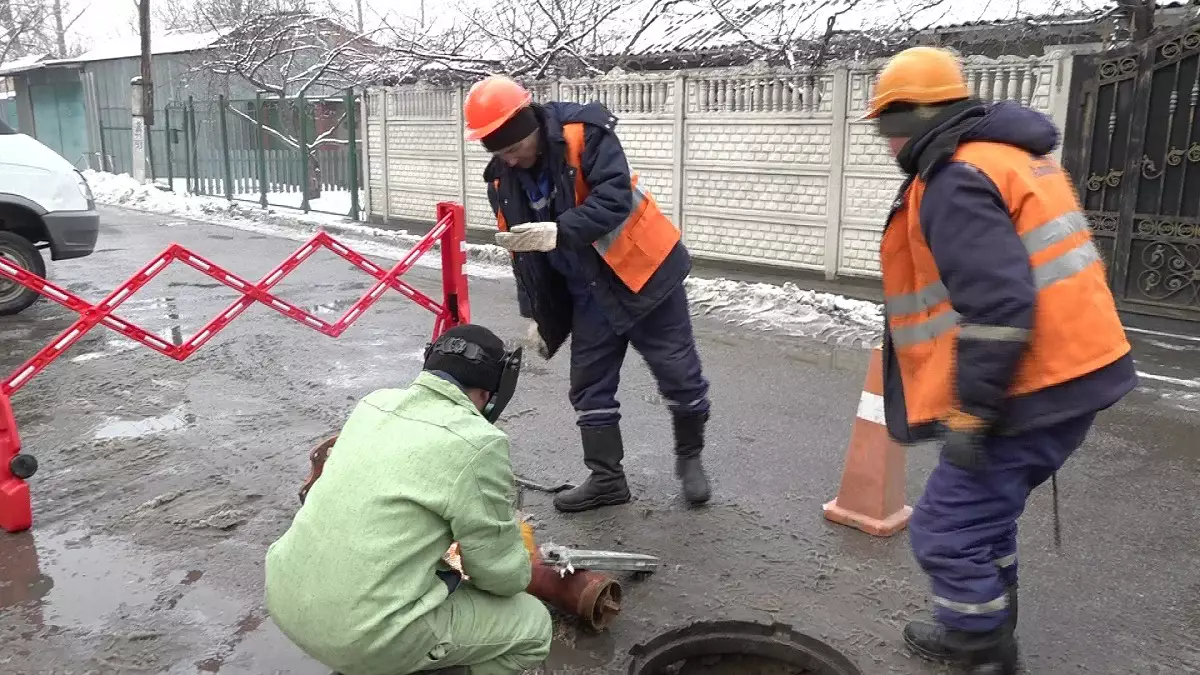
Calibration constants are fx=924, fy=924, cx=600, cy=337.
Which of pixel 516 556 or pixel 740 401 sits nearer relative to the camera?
pixel 516 556

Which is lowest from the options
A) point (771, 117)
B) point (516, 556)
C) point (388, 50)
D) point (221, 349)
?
point (221, 349)

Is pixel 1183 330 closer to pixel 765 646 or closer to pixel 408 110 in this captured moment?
pixel 765 646

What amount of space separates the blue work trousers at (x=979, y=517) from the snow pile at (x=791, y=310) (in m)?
4.60

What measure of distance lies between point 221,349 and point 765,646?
5321 mm

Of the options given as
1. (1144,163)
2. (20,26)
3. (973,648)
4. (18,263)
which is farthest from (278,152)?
(20,26)

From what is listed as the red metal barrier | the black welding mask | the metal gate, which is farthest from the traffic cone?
the metal gate

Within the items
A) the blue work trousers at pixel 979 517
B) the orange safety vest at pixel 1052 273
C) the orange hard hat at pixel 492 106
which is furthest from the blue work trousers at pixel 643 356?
the orange safety vest at pixel 1052 273

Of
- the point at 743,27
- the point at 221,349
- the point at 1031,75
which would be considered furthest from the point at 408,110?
the point at 1031,75

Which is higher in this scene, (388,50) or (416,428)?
(388,50)

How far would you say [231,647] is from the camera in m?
3.01

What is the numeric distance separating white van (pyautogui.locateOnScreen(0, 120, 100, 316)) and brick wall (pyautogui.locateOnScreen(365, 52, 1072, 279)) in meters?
5.64

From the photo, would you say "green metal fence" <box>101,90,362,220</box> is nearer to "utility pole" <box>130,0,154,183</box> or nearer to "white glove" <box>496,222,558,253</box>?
"utility pole" <box>130,0,154,183</box>

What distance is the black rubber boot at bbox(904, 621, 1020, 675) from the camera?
2.68 m

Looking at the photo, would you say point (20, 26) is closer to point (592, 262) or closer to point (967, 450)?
point (592, 262)
